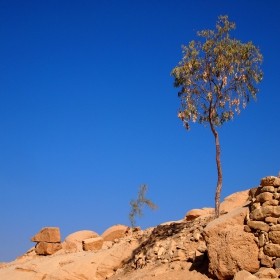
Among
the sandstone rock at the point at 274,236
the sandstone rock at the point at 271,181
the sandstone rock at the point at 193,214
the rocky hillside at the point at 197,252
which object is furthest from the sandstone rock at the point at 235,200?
the sandstone rock at the point at 274,236

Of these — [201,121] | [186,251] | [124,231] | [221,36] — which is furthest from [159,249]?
[124,231]

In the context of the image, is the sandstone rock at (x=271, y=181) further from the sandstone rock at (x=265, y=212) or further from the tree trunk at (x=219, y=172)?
the tree trunk at (x=219, y=172)

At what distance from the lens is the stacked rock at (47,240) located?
28266 millimetres

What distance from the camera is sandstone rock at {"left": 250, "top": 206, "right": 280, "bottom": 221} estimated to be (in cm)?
1052

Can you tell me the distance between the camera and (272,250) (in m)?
10.0

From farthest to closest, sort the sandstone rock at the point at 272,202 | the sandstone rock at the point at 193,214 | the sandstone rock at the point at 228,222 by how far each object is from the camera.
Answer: the sandstone rock at the point at 193,214 < the sandstone rock at the point at 228,222 < the sandstone rock at the point at 272,202

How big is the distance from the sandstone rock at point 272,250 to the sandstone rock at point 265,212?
0.78 m

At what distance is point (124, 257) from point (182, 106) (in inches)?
298

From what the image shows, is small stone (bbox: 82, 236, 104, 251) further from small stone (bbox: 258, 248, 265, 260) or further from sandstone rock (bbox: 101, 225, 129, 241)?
small stone (bbox: 258, 248, 265, 260)

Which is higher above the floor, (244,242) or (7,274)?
(7,274)

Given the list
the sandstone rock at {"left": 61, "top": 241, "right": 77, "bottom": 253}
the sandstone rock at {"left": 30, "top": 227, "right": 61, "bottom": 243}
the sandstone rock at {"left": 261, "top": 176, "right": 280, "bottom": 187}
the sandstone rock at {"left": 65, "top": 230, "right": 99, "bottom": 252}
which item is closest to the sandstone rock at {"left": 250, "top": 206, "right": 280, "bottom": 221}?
the sandstone rock at {"left": 261, "top": 176, "right": 280, "bottom": 187}

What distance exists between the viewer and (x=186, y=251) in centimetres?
1450

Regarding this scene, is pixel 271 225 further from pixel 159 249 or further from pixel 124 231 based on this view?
pixel 124 231

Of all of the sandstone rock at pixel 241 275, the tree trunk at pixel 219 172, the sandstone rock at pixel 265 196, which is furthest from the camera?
the tree trunk at pixel 219 172
